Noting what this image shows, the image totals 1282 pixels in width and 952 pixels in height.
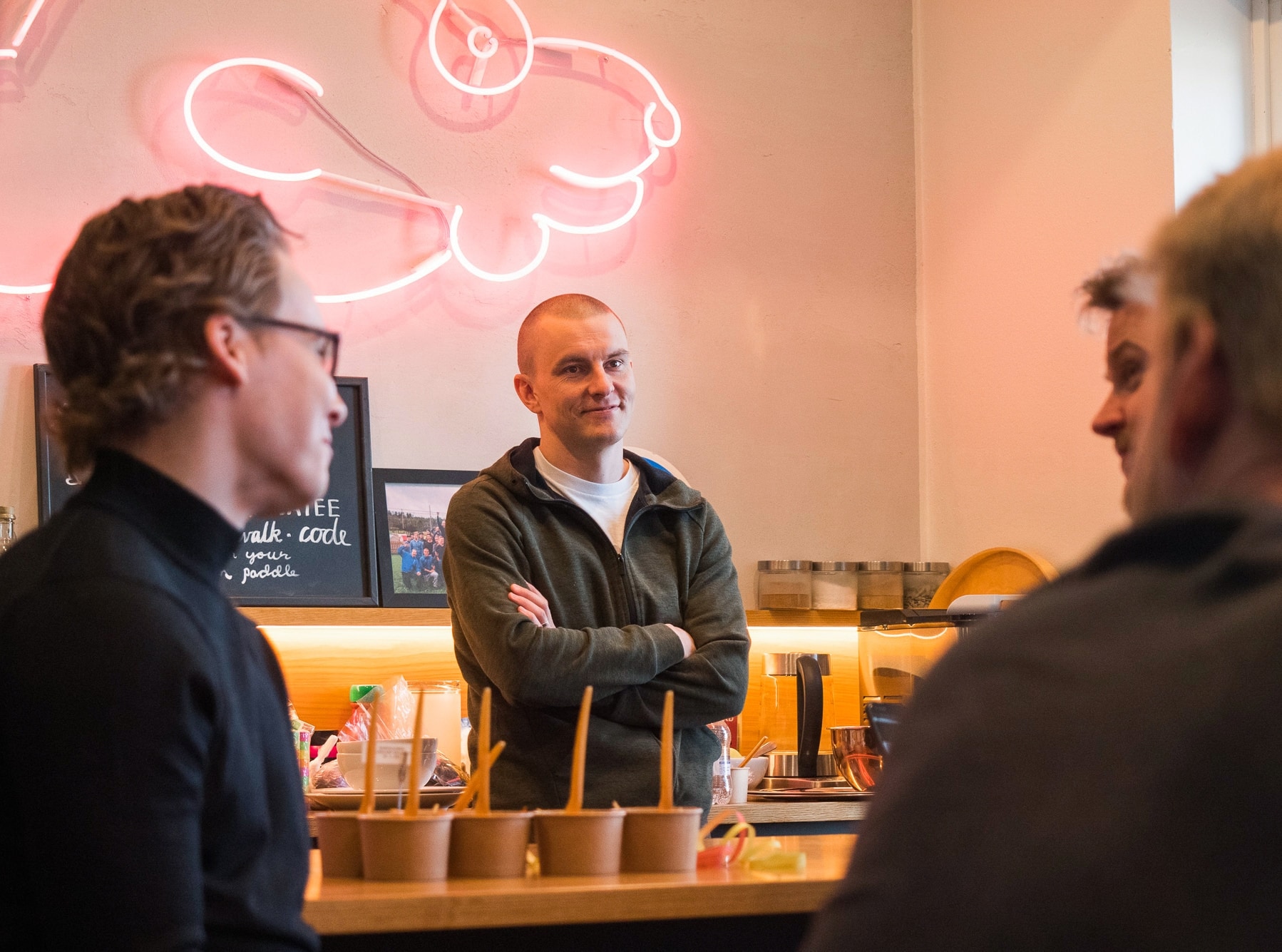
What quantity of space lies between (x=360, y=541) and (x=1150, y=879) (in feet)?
9.33

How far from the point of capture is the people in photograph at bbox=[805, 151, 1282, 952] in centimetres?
48

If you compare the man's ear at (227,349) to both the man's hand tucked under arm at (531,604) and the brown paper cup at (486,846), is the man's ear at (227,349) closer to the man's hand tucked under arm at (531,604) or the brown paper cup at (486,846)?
the brown paper cup at (486,846)

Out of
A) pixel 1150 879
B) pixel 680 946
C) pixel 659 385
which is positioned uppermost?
pixel 659 385

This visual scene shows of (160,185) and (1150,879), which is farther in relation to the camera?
(160,185)

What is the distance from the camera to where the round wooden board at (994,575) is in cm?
326

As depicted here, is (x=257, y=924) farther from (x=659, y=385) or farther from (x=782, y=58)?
(x=782, y=58)

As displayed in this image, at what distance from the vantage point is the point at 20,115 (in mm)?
3094

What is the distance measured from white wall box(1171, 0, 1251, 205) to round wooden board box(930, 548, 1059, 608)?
35.8 inches

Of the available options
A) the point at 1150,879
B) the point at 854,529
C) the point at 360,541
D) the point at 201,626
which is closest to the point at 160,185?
the point at 360,541

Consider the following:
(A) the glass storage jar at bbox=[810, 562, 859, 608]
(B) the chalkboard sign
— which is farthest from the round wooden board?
(B) the chalkboard sign

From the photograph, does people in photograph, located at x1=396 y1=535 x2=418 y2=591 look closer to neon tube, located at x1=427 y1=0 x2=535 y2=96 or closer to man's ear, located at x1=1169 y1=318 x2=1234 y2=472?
neon tube, located at x1=427 y1=0 x2=535 y2=96

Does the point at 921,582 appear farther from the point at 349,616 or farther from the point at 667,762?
the point at 667,762

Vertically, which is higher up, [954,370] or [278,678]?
[954,370]

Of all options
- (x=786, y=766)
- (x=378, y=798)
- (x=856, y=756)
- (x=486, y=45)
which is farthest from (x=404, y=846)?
(x=486, y=45)
